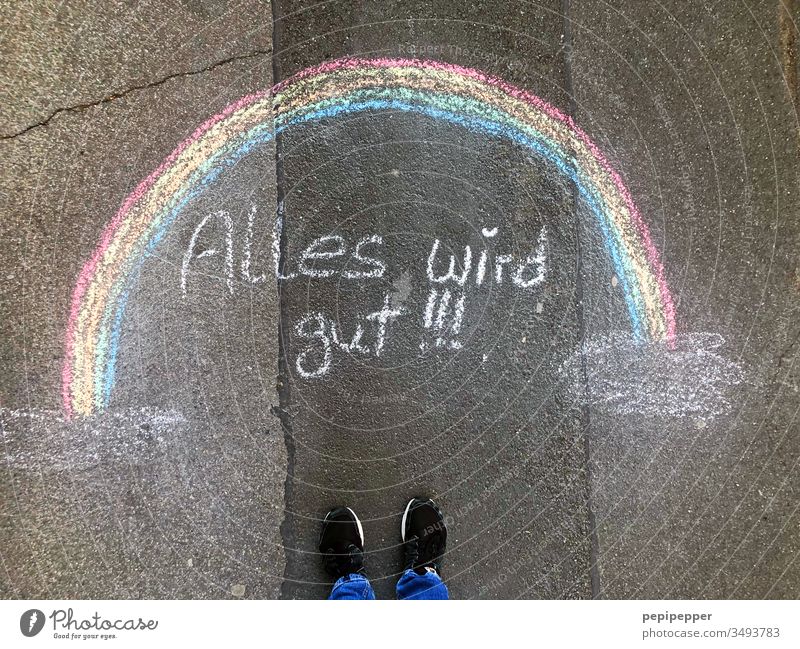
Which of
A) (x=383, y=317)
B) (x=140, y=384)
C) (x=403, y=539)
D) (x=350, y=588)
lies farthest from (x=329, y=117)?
(x=350, y=588)

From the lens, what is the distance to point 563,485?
240 cm

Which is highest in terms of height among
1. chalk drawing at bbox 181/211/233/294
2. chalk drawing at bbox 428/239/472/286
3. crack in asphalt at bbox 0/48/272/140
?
crack in asphalt at bbox 0/48/272/140

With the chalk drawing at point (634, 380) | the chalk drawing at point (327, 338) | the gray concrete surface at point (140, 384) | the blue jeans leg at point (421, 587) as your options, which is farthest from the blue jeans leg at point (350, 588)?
the chalk drawing at point (634, 380)

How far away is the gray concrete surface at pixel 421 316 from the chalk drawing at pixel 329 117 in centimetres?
6

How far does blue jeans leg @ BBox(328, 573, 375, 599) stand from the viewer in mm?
2295

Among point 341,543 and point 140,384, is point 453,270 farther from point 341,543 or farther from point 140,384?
point 140,384

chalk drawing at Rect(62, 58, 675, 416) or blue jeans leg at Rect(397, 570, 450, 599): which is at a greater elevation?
chalk drawing at Rect(62, 58, 675, 416)

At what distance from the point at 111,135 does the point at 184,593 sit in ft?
6.78

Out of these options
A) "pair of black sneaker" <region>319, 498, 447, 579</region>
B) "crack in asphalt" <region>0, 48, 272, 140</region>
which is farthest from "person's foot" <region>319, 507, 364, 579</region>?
"crack in asphalt" <region>0, 48, 272, 140</region>

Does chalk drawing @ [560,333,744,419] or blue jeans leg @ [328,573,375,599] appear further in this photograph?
chalk drawing @ [560,333,744,419]

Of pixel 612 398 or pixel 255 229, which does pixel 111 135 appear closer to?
pixel 255 229

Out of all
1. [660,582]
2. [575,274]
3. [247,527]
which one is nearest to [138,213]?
[247,527]

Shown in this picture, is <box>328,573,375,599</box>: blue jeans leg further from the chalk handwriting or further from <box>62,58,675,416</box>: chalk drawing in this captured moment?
<box>62,58,675,416</box>: chalk drawing

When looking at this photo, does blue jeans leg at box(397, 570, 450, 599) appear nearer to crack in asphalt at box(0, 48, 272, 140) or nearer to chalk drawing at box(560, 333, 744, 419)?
chalk drawing at box(560, 333, 744, 419)
